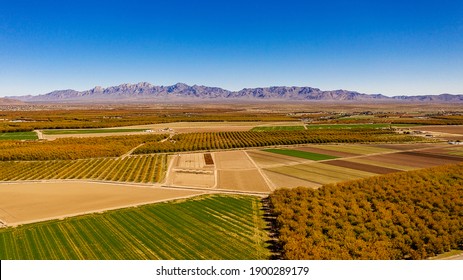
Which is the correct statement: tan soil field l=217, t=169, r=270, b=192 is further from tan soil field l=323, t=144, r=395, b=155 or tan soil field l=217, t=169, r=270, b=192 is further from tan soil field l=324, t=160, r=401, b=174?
tan soil field l=323, t=144, r=395, b=155

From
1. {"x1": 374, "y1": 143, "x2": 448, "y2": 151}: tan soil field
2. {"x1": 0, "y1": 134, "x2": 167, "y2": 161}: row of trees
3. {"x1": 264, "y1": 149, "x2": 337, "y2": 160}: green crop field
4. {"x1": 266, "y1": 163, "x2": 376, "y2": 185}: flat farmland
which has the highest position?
{"x1": 0, "y1": 134, "x2": 167, "y2": 161}: row of trees

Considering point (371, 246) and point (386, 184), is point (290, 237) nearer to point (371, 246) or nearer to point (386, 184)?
point (371, 246)

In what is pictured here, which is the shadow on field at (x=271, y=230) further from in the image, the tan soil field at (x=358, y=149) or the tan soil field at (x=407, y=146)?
the tan soil field at (x=407, y=146)

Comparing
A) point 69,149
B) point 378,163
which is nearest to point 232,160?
point 378,163

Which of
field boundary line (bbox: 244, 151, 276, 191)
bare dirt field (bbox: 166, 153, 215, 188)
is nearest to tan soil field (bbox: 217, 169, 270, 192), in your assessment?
field boundary line (bbox: 244, 151, 276, 191)

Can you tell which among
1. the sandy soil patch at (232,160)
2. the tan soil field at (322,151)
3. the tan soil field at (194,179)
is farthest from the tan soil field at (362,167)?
the tan soil field at (194,179)

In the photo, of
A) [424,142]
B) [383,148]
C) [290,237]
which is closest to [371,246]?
[290,237]

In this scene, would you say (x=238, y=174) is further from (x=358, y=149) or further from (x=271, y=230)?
(x=358, y=149)
